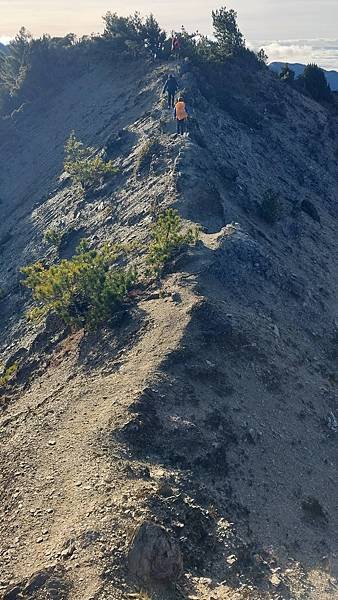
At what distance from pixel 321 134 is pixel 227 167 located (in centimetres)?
1380

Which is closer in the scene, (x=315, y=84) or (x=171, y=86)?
(x=171, y=86)

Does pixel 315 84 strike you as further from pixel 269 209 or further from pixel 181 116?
pixel 269 209

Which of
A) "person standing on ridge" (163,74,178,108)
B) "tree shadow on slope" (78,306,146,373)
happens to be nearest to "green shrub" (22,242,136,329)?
"tree shadow on slope" (78,306,146,373)

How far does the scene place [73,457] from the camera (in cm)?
1520

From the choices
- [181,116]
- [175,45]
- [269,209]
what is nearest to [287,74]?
[175,45]

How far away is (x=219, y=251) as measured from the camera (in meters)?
22.6

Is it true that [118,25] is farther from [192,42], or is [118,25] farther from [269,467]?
[269,467]

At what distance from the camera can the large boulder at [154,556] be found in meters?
12.0

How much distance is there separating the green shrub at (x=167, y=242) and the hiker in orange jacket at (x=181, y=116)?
9.95 metres

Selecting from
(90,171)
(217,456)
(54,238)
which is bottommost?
(217,456)

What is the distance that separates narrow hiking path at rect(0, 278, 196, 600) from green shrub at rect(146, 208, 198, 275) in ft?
7.36

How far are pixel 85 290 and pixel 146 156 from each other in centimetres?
1414

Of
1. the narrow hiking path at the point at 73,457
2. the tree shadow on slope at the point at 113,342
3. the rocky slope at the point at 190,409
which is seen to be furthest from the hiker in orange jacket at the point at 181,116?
the tree shadow on slope at the point at 113,342

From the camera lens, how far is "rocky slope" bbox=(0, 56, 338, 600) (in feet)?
42.5
